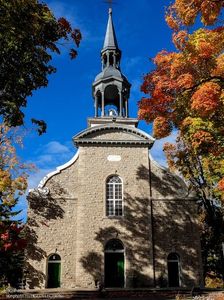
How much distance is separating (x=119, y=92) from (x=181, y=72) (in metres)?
14.0

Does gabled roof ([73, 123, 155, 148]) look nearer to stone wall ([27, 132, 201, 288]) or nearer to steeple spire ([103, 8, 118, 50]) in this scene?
stone wall ([27, 132, 201, 288])

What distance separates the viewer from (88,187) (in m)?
23.9

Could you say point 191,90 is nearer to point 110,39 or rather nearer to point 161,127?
point 161,127

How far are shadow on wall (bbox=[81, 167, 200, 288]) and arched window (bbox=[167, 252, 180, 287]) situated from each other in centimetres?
32

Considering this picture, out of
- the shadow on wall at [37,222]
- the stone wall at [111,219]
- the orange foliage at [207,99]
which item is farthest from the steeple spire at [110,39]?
the orange foliage at [207,99]

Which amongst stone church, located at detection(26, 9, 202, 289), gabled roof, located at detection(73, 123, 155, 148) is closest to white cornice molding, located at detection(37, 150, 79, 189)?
stone church, located at detection(26, 9, 202, 289)

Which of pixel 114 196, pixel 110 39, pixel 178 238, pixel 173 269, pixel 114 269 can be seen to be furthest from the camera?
pixel 110 39

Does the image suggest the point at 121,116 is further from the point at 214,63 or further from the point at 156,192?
the point at 214,63

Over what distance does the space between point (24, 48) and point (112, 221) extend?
572 inches

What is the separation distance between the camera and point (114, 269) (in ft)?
73.2

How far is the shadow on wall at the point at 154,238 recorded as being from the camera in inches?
869

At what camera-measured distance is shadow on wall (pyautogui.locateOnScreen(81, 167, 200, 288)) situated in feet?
72.4

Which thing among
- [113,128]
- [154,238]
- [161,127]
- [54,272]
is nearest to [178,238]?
[154,238]

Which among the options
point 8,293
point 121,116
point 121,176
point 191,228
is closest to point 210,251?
point 191,228
